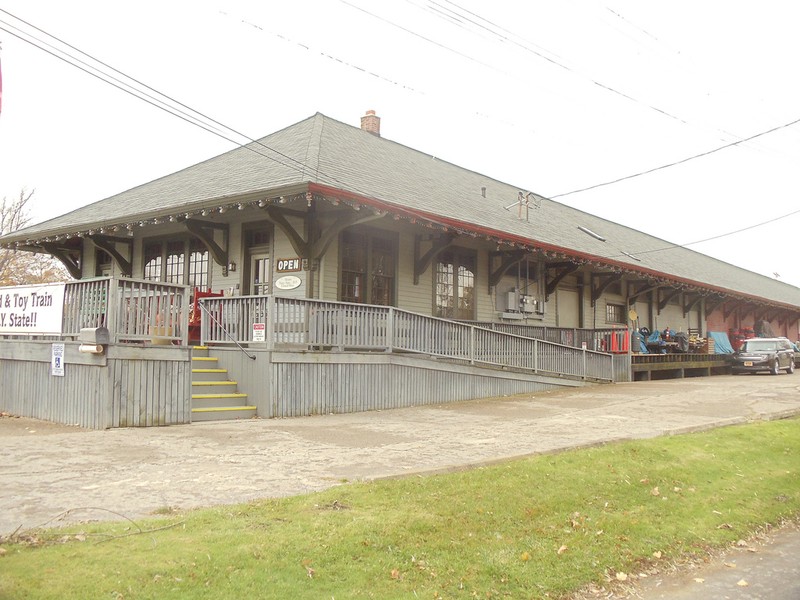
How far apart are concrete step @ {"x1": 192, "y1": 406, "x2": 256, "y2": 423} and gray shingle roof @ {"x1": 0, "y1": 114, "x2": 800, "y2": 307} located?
426cm

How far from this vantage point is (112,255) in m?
19.7

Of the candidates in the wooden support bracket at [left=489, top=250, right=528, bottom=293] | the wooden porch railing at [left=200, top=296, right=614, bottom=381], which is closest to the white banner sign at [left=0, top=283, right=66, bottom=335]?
the wooden porch railing at [left=200, top=296, right=614, bottom=381]

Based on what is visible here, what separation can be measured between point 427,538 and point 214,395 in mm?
7713

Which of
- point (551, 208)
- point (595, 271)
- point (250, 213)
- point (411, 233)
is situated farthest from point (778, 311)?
point (250, 213)

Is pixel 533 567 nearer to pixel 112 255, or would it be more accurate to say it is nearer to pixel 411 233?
pixel 411 233

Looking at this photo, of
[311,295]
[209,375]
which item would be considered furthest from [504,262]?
[209,375]

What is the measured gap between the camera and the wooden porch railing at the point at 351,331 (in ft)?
41.1

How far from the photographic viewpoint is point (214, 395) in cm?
1205

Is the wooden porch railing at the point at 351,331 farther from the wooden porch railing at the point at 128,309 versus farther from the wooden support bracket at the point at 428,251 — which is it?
the wooden support bracket at the point at 428,251

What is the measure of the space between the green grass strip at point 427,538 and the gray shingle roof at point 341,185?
7.97m

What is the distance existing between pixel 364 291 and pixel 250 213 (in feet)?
10.9

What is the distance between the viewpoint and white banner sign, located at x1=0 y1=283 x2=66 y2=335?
37.9ft

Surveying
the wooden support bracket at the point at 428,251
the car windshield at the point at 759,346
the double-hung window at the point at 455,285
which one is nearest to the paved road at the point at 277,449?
the wooden support bracket at the point at 428,251

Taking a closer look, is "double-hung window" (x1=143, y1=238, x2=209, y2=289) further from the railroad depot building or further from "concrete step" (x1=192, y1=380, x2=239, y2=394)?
A: "concrete step" (x1=192, y1=380, x2=239, y2=394)
